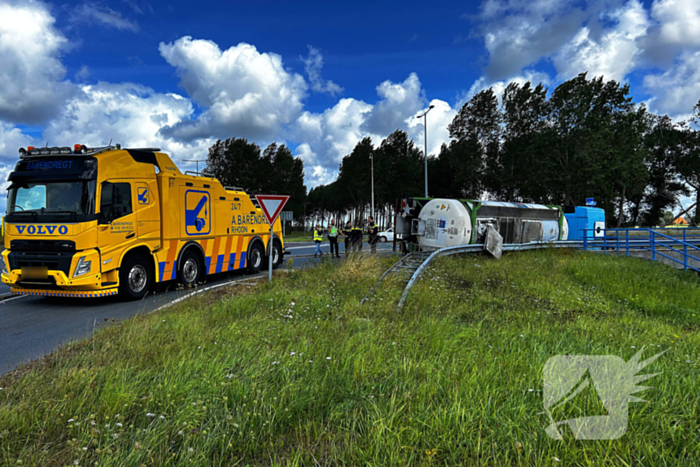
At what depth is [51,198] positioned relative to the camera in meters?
7.68

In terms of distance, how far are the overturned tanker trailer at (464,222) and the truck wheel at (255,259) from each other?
589cm

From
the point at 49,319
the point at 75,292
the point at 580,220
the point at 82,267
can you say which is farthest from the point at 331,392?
the point at 580,220

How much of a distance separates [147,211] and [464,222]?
10.3 m

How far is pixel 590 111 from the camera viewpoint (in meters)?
35.3

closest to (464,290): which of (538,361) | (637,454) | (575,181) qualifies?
(538,361)

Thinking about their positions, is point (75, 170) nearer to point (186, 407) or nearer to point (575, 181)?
point (186, 407)

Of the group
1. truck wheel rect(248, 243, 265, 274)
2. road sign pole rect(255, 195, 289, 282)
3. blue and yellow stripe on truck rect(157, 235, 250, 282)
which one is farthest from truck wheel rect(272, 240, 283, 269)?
road sign pole rect(255, 195, 289, 282)

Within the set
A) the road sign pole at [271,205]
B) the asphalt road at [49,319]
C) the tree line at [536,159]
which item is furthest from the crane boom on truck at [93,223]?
the tree line at [536,159]

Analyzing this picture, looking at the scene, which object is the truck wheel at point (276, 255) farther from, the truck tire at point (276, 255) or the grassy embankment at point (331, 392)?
the grassy embankment at point (331, 392)

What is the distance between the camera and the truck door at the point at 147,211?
836 cm

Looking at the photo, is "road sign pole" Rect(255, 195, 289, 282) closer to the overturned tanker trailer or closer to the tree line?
the overturned tanker trailer

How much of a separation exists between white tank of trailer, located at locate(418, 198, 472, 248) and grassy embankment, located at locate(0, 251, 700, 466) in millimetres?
7912

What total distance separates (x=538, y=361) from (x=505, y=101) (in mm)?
43145

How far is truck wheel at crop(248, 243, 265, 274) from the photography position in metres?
12.5
